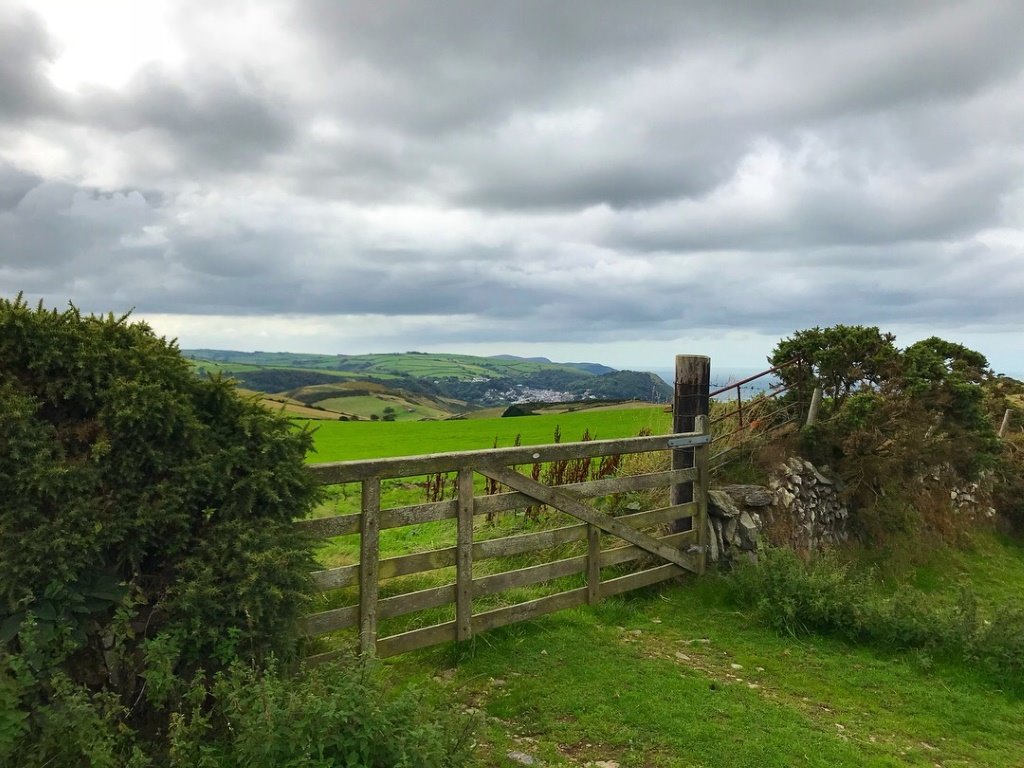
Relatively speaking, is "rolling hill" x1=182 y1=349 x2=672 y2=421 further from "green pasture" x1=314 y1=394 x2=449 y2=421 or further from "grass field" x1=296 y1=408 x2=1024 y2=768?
"grass field" x1=296 y1=408 x2=1024 y2=768

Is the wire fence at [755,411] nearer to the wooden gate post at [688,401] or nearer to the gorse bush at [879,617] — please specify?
the wooden gate post at [688,401]

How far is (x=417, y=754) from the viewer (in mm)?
3744


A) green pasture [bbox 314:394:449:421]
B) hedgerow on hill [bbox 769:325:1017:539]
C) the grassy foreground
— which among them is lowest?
green pasture [bbox 314:394:449:421]

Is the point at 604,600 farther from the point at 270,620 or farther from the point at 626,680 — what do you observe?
the point at 270,620

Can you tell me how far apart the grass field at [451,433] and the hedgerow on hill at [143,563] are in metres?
11.7

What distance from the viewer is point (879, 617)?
7691mm

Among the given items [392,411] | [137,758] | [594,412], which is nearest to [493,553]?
[137,758]

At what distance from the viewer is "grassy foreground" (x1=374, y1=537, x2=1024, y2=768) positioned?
5.31 metres

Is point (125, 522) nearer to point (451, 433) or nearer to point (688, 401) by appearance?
point (688, 401)

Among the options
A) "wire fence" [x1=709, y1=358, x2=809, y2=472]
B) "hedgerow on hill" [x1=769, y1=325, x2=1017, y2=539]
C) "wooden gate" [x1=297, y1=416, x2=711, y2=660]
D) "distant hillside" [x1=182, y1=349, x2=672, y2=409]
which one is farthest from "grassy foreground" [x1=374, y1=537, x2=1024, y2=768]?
"distant hillside" [x1=182, y1=349, x2=672, y2=409]

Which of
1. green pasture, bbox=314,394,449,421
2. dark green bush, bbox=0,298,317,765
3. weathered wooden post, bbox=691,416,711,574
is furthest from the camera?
green pasture, bbox=314,394,449,421

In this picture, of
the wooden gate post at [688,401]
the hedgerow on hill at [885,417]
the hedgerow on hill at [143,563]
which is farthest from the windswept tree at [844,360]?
the hedgerow on hill at [143,563]

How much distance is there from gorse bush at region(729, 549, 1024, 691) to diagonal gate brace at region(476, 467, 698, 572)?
0.92 meters

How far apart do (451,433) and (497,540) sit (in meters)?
20.9
